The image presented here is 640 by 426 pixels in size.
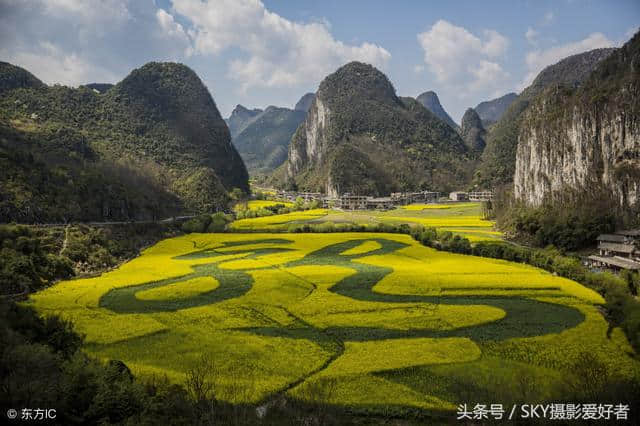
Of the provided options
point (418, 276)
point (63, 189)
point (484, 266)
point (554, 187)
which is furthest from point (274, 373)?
point (554, 187)

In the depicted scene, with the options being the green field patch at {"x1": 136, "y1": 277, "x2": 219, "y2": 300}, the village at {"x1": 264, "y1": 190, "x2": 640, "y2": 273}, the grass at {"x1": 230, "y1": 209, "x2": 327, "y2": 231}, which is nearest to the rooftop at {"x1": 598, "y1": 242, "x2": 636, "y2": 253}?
the village at {"x1": 264, "y1": 190, "x2": 640, "y2": 273}

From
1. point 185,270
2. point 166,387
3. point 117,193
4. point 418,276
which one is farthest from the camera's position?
point 117,193

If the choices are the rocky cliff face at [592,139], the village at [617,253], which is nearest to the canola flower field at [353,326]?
the village at [617,253]

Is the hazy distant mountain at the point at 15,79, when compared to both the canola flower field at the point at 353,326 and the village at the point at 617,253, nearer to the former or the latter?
the canola flower field at the point at 353,326

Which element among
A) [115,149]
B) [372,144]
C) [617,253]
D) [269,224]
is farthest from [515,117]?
[115,149]

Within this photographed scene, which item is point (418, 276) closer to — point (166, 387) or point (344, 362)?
point (344, 362)

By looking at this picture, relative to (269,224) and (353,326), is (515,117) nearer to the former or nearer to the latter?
(269,224)

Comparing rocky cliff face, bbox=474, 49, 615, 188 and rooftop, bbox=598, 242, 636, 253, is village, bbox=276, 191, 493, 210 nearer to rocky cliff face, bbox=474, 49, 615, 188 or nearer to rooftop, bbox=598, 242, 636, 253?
rocky cliff face, bbox=474, 49, 615, 188
